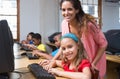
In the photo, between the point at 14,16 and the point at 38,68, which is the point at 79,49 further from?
the point at 14,16

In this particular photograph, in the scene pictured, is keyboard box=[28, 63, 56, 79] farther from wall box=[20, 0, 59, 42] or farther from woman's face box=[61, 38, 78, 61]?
wall box=[20, 0, 59, 42]

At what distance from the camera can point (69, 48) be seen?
4.72 feet

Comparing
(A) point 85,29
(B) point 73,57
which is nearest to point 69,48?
(B) point 73,57

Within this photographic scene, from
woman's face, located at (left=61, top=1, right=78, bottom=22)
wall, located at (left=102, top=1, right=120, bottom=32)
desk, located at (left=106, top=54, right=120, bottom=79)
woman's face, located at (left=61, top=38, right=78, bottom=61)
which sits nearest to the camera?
woman's face, located at (left=61, top=38, right=78, bottom=61)

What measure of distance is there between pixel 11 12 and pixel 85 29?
137 inches

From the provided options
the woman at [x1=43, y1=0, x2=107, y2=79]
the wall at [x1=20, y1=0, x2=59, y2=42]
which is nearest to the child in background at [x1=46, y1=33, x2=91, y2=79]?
the woman at [x1=43, y1=0, x2=107, y2=79]

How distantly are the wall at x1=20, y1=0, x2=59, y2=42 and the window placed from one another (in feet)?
0.36

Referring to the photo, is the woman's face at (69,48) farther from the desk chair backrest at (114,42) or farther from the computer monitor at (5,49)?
the desk chair backrest at (114,42)

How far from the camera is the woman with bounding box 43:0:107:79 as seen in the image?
1.70m

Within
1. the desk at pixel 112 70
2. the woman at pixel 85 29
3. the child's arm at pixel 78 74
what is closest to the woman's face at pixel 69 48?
the child's arm at pixel 78 74

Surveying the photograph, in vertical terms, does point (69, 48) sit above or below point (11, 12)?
below

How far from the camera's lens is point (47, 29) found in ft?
16.6

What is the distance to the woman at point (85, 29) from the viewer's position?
1.70 m

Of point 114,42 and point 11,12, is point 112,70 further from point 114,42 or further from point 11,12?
point 11,12
